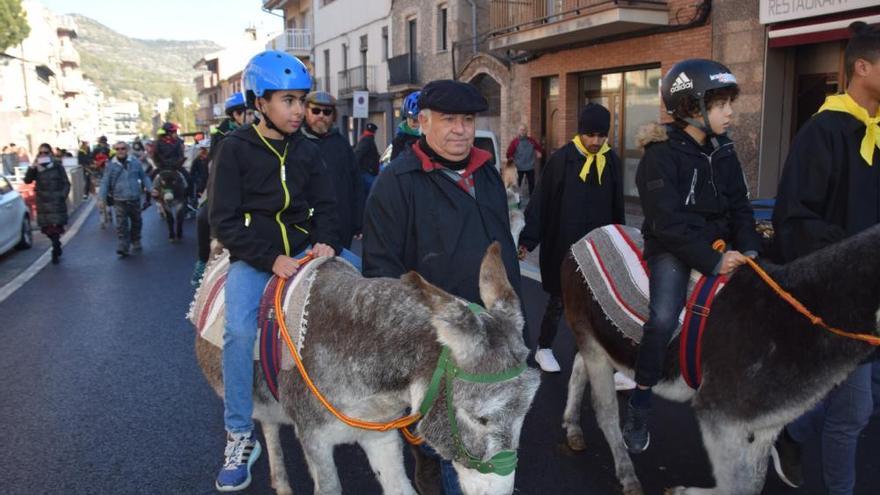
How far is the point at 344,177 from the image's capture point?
6402mm

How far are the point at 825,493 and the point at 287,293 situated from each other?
3.17 m

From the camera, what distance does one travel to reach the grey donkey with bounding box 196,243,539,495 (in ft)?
7.45

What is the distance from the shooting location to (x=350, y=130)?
38250 millimetres

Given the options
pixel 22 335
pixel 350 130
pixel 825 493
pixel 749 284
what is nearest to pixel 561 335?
pixel 825 493

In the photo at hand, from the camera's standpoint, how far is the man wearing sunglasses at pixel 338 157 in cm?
633

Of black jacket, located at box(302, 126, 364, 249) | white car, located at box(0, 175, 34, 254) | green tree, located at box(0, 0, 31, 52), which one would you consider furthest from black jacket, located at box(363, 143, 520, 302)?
green tree, located at box(0, 0, 31, 52)

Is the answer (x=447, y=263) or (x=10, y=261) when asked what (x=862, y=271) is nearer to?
(x=447, y=263)

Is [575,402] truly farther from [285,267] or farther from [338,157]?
[338,157]

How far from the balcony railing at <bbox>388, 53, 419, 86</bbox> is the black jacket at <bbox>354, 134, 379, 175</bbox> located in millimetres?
19693

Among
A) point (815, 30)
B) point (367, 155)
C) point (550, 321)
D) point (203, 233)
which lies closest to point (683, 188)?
point (550, 321)

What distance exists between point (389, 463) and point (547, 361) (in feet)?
10.2

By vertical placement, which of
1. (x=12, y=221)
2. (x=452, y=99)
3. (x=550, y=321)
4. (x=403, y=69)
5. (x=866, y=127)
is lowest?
(x=550, y=321)

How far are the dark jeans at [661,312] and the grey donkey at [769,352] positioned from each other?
9 cm

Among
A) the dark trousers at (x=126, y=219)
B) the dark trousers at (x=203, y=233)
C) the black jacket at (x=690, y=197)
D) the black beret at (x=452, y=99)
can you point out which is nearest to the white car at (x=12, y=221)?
the dark trousers at (x=126, y=219)
